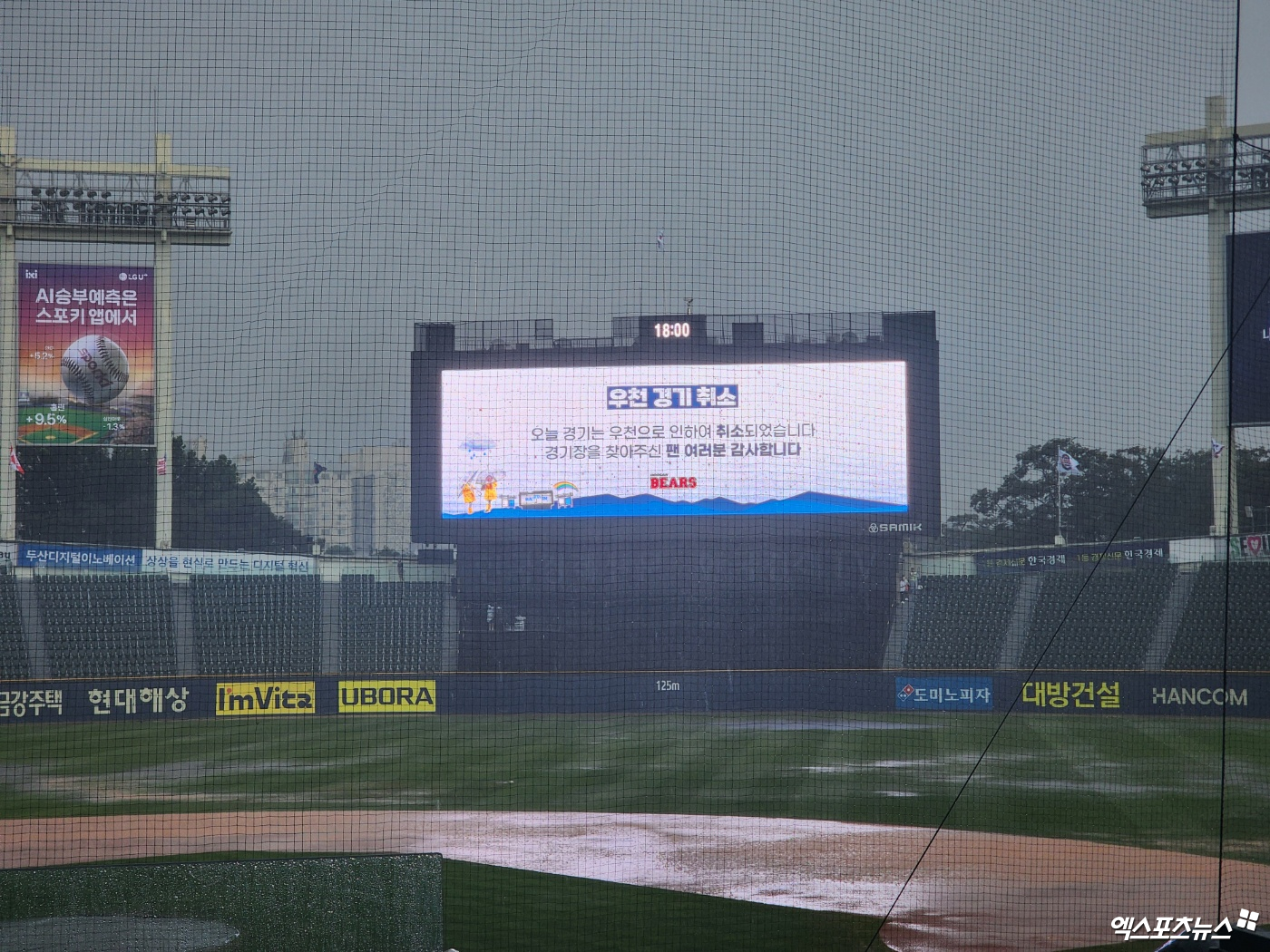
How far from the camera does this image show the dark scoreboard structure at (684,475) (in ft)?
49.8

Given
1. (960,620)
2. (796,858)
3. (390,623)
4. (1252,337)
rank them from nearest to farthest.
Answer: (796,858) < (1252,337) < (390,623) < (960,620)

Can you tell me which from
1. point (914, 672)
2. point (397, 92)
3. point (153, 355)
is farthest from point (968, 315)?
point (153, 355)

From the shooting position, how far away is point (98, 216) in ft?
48.3

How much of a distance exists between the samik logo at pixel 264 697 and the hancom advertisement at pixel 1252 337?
11019mm

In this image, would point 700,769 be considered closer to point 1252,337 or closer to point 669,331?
point 669,331

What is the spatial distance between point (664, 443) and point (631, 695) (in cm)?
355

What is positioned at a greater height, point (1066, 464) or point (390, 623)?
point (1066, 464)

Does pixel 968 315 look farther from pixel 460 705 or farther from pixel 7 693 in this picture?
pixel 7 693

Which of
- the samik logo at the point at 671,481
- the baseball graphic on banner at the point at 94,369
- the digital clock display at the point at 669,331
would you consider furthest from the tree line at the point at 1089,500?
the baseball graphic on banner at the point at 94,369

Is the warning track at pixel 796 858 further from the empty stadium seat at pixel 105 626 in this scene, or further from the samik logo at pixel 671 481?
the samik logo at pixel 671 481

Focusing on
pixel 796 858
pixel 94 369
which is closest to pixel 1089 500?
pixel 796 858

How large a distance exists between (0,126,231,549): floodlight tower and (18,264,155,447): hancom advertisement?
172 mm

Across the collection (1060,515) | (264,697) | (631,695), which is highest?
(1060,515)

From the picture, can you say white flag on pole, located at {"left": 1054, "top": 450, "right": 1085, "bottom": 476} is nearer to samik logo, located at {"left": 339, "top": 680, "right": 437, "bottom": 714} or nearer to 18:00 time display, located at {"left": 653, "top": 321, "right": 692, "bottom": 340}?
18:00 time display, located at {"left": 653, "top": 321, "right": 692, "bottom": 340}
